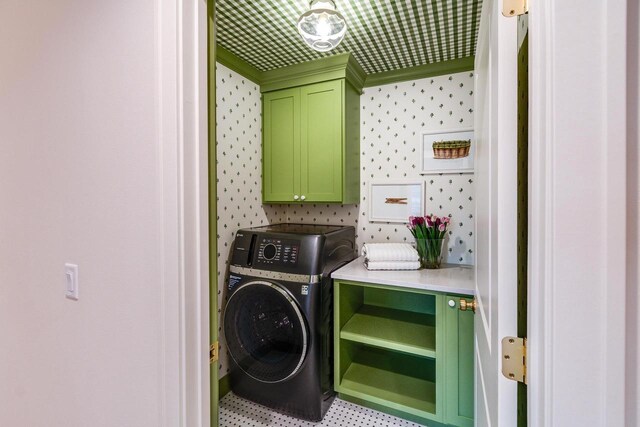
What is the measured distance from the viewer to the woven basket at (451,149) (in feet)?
6.93

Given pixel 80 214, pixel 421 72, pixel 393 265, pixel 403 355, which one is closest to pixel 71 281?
pixel 80 214

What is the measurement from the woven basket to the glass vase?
0.62 meters

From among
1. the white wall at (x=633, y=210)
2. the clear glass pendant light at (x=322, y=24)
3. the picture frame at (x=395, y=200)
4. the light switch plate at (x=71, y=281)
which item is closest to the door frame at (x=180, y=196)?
the light switch plate at (x=71, y=281)

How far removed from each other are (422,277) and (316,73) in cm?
161

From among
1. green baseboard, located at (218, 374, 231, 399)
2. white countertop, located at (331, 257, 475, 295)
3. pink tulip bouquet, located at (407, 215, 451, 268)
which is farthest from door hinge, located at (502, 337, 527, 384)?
green baseboard, located at (218, 374, 231, 399)

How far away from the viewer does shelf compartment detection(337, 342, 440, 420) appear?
72.0 inches

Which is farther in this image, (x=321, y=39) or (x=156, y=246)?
(x=321, y=39)

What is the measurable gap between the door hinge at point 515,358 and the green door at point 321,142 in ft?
5.29

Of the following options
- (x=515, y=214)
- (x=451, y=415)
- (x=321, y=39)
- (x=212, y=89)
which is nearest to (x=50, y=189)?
(x=212, y=89)

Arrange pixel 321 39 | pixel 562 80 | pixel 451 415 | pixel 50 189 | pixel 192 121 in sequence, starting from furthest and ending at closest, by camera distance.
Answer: pixel 451 415 < pixel 321 39 < pixel 50 189 < pixel 192 121 < pixel 562 80

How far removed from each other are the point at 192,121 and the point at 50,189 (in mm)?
649

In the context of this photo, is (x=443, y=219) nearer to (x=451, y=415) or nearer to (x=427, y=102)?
(x=427, y=102)

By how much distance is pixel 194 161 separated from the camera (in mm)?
786

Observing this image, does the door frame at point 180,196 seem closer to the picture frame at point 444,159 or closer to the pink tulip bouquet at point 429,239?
the pink tulip bouquet at point 429,239
